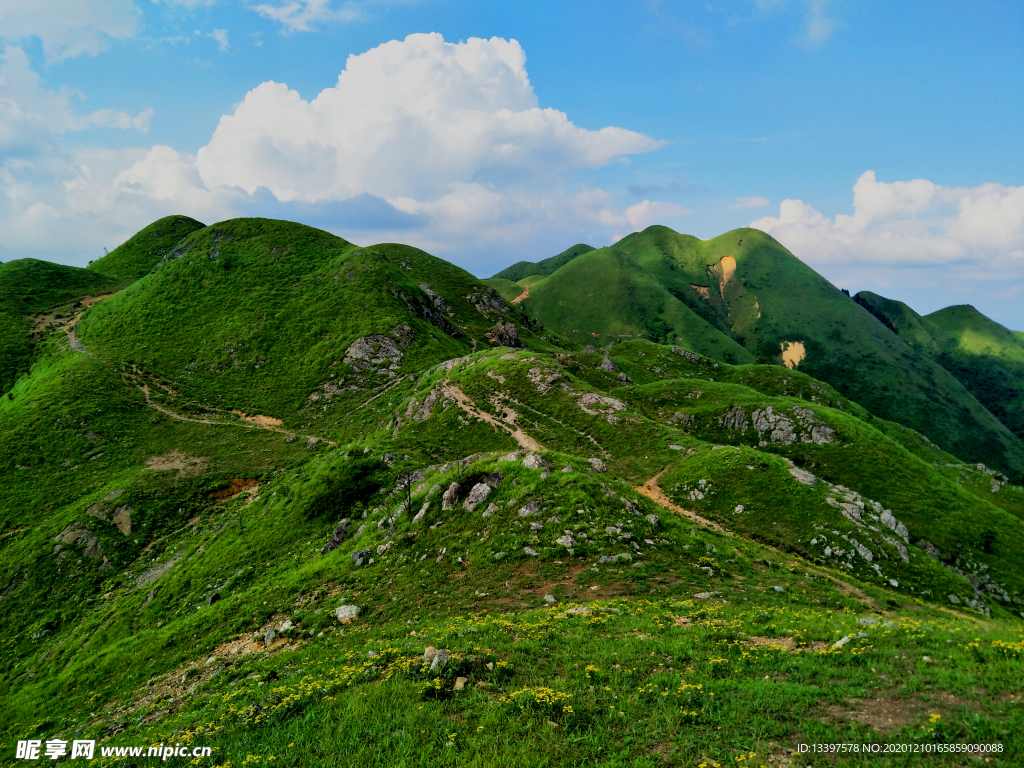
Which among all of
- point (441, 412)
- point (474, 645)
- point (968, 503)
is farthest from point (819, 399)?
point (474, 645)

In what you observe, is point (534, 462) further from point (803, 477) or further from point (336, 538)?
point (803, 477)

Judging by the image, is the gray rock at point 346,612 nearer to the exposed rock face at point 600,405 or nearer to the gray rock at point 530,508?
the gray rock at point 530,508

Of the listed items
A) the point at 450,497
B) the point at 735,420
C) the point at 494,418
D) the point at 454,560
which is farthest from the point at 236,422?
the point at 735,420

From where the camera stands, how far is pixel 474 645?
15.7 m

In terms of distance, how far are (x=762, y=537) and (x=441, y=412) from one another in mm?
41882

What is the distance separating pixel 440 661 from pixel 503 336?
119200mm

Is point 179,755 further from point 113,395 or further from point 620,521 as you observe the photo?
point 113,395

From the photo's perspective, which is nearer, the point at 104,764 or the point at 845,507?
the point at 104,764

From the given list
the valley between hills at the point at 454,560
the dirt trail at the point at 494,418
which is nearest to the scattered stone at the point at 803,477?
the valley between hills at the point at 454,560

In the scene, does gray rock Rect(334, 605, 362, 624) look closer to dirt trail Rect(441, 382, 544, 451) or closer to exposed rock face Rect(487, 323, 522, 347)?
dirt trail Rect(441, 382, 544, 451)

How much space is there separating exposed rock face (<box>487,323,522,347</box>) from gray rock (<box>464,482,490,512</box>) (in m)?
97.8

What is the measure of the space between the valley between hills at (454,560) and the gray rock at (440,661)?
0.06m

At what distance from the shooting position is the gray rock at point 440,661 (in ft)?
44.4

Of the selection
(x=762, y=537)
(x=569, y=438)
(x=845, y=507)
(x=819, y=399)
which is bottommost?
(x=762, y=537)
